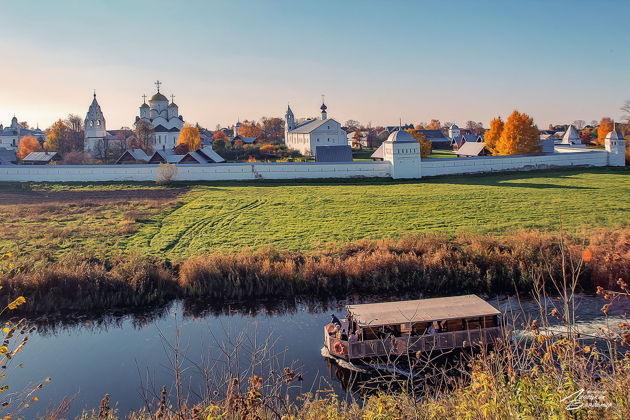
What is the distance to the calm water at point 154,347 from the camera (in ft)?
33.9

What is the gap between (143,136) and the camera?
54312mm

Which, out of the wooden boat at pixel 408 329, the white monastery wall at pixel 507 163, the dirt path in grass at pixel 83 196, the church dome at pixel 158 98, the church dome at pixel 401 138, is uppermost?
the church dome at pixel 158 98

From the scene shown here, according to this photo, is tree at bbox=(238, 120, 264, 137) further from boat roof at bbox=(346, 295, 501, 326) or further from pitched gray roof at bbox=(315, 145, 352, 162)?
boat roof at bbox=(346, 295, 501, 326)

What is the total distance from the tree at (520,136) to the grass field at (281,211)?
8283 mm

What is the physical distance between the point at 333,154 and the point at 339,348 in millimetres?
31360

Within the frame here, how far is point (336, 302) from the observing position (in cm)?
1462

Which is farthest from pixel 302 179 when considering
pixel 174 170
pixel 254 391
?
pixel 254 391

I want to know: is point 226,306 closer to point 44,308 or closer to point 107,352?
point 107,352

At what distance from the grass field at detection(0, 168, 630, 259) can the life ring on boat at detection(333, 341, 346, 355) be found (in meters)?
7.06

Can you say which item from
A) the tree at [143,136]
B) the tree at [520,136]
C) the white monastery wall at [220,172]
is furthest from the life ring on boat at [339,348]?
the tree at [143,136]

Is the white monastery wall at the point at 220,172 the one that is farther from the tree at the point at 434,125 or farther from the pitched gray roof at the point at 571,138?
the tree at the point at 434,125

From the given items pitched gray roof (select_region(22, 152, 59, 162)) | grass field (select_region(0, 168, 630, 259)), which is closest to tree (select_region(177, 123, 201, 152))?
pitched gray roof (select_region(22, 152, 59, 162))

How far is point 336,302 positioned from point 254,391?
9.85 m

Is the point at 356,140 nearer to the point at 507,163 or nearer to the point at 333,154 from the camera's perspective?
the point at 333,154
